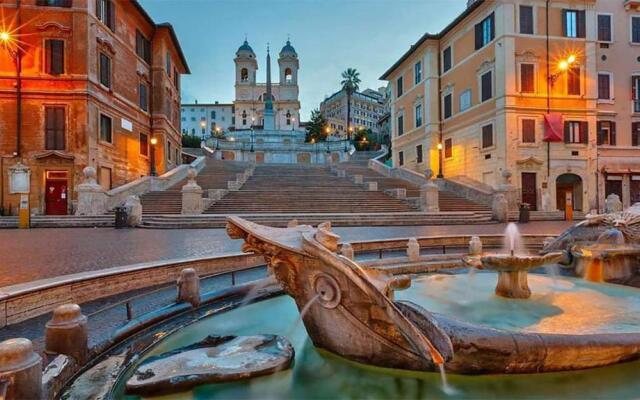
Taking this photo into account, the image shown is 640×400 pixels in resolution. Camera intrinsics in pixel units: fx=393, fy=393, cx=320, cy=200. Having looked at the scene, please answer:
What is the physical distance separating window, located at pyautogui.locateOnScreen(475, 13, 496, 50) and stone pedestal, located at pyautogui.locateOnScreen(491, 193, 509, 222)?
1354 cm

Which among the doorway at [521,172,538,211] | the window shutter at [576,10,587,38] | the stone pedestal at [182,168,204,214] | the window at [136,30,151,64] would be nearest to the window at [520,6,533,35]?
the window shutter at [576,10,587,38]

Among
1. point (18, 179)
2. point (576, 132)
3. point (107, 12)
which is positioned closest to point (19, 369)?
point (18, 179)

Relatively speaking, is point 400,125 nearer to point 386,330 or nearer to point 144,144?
point 144,144

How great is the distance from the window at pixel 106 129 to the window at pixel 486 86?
85.6 ft

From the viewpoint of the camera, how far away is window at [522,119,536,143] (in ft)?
87.7

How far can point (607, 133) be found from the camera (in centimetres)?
2859

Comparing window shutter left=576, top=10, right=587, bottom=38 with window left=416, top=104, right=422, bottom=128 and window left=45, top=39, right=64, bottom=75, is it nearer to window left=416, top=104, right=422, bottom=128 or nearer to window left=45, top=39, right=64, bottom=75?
window left=416, top=104, right=422, bottom=128

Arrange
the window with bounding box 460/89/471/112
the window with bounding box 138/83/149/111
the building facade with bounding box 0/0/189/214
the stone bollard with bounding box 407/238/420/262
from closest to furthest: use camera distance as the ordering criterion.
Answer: the stone bollard with bounding box 407/238/420/262, the building facade with bounding box 0/0/189/214, the window with bounding box 460/89/471/112, the window with bounding box 138/83/149/111

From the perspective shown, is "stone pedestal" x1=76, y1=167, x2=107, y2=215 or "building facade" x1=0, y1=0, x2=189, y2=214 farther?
"building facade" x1=0, y1=0, x2=189, y2=214

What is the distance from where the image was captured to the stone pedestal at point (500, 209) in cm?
2084

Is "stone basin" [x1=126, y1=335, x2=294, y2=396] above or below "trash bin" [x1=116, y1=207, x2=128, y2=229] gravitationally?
below

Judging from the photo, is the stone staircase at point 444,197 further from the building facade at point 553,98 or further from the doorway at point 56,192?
the doorway at point 56,192

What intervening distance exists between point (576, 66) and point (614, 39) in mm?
5120

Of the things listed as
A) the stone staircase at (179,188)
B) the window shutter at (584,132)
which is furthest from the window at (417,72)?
the stone staircase at (179,188)
